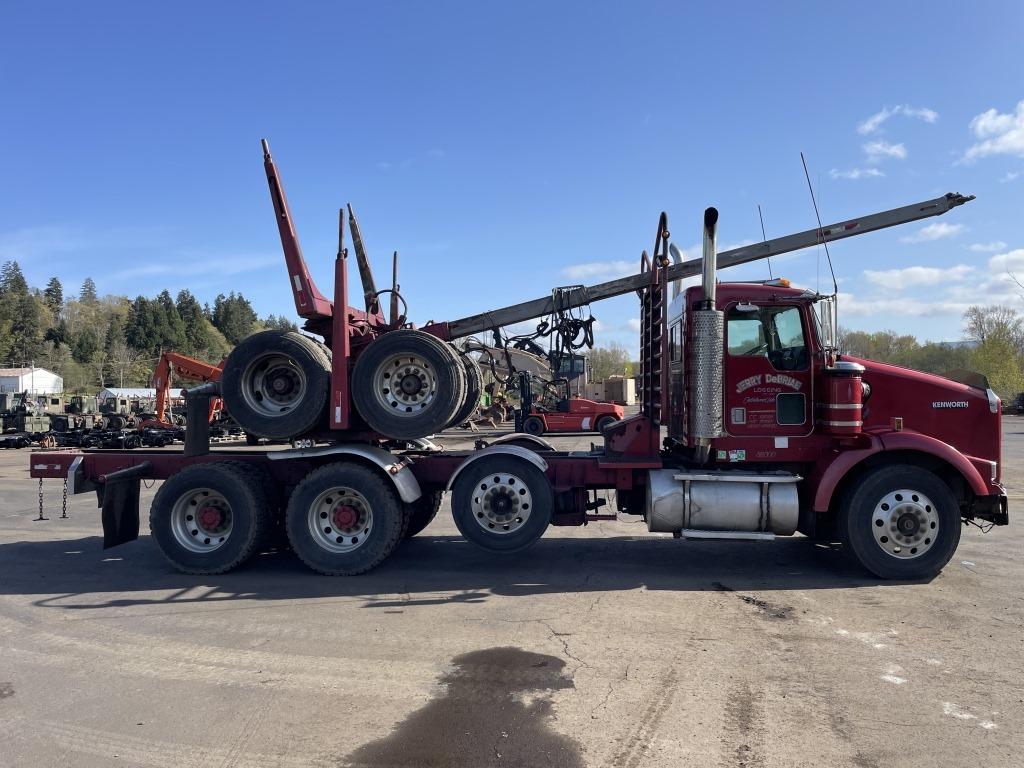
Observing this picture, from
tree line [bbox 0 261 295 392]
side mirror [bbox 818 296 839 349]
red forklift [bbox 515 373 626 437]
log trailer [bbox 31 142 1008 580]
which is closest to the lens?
log trailer [bbox 31 142 1008 580]

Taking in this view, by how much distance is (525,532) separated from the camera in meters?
7.12

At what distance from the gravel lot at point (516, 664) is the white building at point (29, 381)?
69852 mm

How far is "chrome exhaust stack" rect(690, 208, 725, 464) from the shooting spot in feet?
22.3

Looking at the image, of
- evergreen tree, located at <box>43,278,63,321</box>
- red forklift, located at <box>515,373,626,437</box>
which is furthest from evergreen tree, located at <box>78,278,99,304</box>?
red forklift, located at <box>515,373,626,437</box>

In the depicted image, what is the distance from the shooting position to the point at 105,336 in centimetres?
11025

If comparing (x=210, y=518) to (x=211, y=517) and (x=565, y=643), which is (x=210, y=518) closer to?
(x=211, y=517)

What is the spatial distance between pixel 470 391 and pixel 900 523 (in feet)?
15.9

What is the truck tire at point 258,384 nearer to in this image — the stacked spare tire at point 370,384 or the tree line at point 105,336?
the stacked spare tire at point 370,384

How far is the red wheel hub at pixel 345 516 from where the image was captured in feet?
23.6

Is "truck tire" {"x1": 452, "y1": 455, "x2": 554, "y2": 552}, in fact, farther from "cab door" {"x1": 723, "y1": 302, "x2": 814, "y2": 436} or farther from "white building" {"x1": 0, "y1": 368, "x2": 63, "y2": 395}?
"white building" {"x1": 0, "y1": 368, "x2": 63, "y2": 395}

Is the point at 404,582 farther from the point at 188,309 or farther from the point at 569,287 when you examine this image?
the point at 188,309

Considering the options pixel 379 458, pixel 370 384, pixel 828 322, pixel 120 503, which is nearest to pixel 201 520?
pixel 120 503

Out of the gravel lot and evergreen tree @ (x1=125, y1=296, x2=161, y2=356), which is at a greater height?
evergreen tree @ (x1=125, y1=296, x2=161, y2=356)

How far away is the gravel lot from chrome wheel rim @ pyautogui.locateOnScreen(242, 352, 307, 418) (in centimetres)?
186
